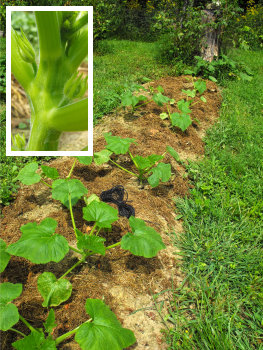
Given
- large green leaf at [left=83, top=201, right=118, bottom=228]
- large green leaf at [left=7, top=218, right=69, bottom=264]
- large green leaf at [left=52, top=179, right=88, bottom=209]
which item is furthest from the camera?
large green leaf at [left=52, top=179, right=88, bottom=209]

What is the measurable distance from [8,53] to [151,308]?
1.74 meters

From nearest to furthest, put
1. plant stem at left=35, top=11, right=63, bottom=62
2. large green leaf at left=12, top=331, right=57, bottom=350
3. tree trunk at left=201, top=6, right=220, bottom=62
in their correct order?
plant stem at left=35, top=11, right=63, bottom=62
large green leaf at left=12, top=331, right=57, bottom=350
tree trunk at left=201, top=6, right=220, bottom=62

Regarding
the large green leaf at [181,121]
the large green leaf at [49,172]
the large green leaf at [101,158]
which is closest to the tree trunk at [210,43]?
the large green leaf at [181,121]

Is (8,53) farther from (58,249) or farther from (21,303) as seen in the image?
(21,303)

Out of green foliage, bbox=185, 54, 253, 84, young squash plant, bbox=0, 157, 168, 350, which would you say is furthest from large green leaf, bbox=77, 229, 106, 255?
green foliage, bbox=185, 54, 253, 84

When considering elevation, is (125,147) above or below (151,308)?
above

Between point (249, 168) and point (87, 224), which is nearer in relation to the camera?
point (87, 224)

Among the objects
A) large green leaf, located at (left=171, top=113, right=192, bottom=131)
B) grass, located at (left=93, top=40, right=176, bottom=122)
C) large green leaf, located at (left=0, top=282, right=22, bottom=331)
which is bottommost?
large green leaf, located at (left=0, top=282, right=22, bottom=331)

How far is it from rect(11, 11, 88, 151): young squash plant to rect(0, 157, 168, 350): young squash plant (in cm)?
93

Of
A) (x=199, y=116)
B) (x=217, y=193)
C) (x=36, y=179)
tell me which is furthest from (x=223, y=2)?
(x=36, y=179)

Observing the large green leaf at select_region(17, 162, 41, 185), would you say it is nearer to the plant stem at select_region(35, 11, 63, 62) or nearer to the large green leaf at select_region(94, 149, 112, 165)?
the large green leaf at select_region(94, 149, 112, 165)

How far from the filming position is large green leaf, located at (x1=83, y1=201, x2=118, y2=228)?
227 centimetres

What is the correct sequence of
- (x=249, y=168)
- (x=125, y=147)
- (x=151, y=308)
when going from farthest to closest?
1. (x=249, y=168)
2. (x=125, y=147)
3. (x=151, y=308)

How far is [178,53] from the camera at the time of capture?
22.9 ft
